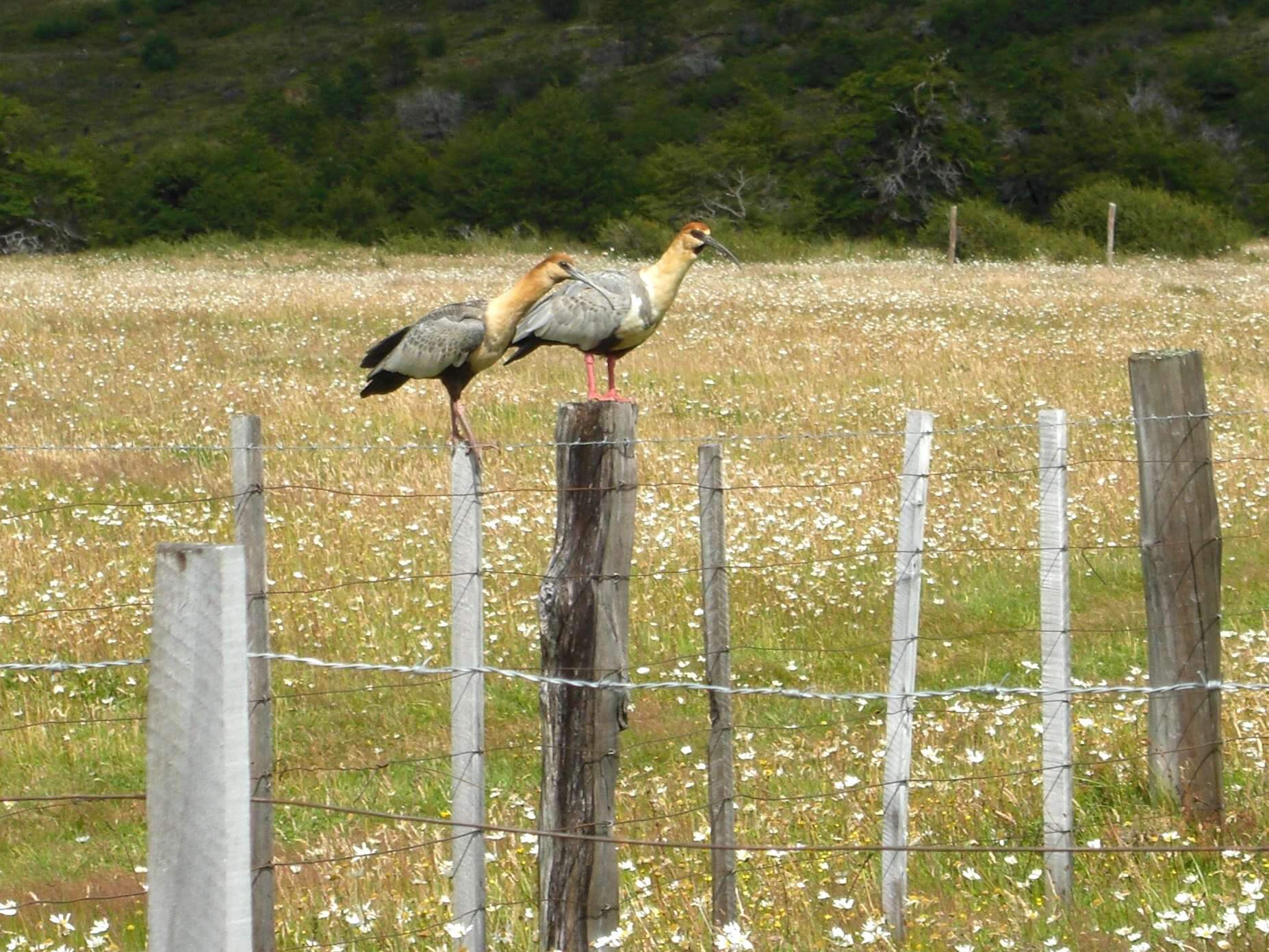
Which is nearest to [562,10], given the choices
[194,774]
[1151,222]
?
[1151,222]

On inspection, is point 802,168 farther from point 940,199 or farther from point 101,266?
point 101,266

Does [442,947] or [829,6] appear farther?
[829,6]

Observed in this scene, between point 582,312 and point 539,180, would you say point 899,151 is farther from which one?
point 582,312

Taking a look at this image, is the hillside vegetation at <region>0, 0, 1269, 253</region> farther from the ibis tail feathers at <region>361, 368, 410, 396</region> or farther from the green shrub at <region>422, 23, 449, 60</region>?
the ibis tail feathers at <region>361, 368, 410, 396</region>

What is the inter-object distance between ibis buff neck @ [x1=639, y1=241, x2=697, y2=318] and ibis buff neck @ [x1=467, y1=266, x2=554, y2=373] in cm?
77

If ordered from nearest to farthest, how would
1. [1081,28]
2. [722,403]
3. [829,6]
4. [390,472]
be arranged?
[390,472]
[722,403]
[1081,28]
[829,6]

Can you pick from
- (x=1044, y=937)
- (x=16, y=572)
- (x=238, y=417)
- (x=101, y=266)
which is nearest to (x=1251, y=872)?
(x=1044, y=937)

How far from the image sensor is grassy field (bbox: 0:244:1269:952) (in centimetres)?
504

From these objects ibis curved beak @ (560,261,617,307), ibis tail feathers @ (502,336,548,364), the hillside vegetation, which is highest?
the hillside vegetation

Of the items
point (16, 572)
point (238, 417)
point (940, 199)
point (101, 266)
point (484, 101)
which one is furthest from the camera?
point (484, 101)

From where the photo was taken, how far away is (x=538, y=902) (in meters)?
4.62

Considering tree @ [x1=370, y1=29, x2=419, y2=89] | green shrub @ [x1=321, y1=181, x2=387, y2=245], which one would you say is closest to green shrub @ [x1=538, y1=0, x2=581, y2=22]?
tree @ [x1=370, y1=29, x2=419, y2=89]

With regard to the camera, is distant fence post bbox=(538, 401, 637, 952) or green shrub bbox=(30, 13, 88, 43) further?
green shrub bbox=(30, 13, 88, 43)

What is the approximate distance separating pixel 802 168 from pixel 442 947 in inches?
2197
